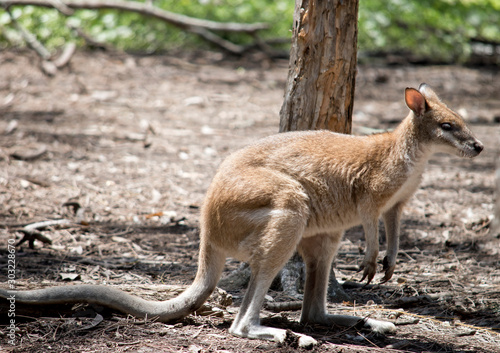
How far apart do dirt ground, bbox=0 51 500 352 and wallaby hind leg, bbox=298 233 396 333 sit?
0.32ft

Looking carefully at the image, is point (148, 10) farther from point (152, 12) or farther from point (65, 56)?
point (65, 56)

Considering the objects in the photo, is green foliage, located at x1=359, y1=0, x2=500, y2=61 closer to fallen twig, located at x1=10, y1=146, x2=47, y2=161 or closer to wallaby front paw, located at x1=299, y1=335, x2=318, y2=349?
fallen twig, located at x1=10, y1=146, x2=47, y2=161

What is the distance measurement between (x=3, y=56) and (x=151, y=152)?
15.9ft

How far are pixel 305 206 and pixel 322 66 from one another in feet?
3.68

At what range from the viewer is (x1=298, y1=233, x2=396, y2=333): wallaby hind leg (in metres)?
3.77

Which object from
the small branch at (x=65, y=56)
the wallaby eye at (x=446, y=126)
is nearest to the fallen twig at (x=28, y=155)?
the small branch at (x=65, y=56)

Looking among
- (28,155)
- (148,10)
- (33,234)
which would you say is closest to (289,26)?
(148,10)

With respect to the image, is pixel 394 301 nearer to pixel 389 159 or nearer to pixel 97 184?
pixel 389 159

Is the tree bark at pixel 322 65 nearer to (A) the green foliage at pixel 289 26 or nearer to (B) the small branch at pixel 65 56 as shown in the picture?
(B) the small branch at pixel 65 56

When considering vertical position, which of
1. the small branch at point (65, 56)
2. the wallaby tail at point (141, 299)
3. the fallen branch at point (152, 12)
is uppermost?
the fallen branch at point (152, 12)

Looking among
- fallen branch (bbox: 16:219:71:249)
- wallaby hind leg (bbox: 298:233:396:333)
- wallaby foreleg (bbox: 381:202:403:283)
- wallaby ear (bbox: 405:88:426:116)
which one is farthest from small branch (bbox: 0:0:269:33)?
wallaby hind leg (bbox: 298:233:396:333)

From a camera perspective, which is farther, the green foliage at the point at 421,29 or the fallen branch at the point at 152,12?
the green foliage at the point at 421,29

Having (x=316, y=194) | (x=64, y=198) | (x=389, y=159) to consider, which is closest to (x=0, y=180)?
(x=64, y=198)

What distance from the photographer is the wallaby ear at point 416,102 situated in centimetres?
380
